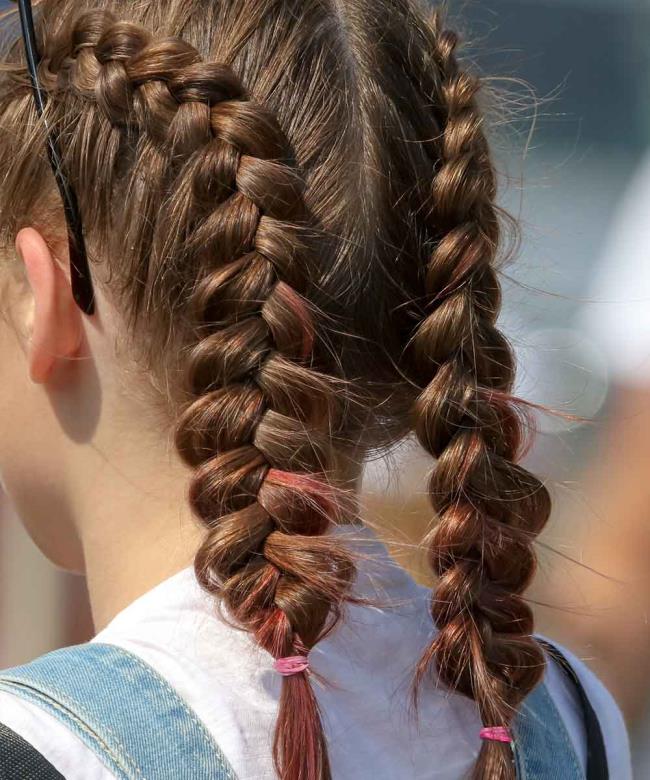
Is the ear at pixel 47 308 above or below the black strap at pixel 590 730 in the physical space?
above

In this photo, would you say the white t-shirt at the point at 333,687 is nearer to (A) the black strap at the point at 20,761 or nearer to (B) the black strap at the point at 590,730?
(A) the black strap at the point at 20,761

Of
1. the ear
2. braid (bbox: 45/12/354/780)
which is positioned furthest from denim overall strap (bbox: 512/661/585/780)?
the ear

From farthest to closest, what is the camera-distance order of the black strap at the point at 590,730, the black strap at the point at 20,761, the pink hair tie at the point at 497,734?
1. the black strap at the point at 590,730
2. the pink hair tie at the point at 497,734
3. the black strap at the point at 20,761

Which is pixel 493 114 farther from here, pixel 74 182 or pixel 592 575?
pixel 592 575

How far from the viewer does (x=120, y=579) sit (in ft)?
3.14

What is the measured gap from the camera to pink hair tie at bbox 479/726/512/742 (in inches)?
33.0

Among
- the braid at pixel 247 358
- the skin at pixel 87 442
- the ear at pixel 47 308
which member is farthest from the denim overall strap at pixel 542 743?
the ear at pixel 47 308

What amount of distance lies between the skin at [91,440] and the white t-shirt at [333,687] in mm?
94

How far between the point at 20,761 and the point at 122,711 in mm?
76

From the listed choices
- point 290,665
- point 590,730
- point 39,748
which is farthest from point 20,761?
point 590,730

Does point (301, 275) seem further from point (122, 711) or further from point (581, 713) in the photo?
point (581, 713)

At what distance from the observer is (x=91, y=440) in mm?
962

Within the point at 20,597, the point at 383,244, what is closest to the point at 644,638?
the point at 383,244

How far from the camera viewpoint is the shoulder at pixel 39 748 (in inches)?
27.3
